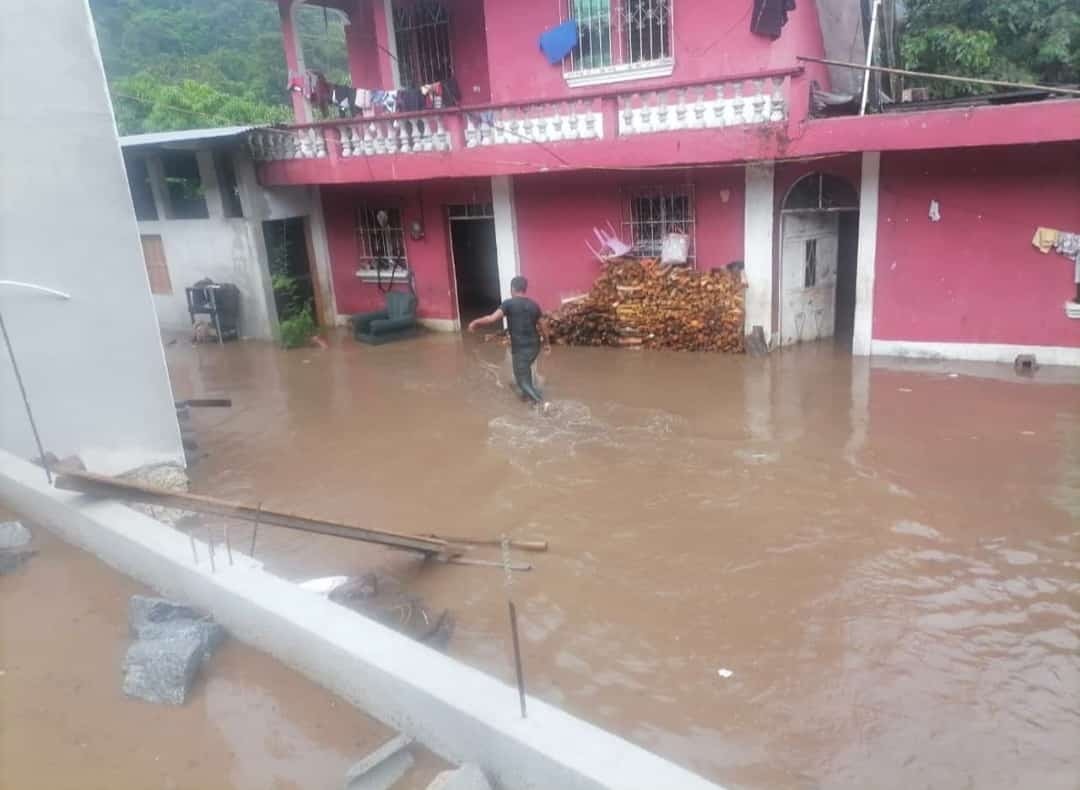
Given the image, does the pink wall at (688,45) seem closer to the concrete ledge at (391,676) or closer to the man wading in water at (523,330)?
the man wading in water at (523,330)

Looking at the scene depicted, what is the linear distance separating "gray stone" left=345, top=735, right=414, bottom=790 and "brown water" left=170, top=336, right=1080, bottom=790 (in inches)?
53.9

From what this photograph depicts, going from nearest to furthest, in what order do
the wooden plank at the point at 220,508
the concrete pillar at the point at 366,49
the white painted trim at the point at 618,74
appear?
1. the wooden plank at the point at 220,508
2. the white painted trim at the point at 618,74
3. the concrete pillar at the point at 366,49

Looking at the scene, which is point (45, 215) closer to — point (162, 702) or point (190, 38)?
point (162, 702)

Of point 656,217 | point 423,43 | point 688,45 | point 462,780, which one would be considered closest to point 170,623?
point 462,780

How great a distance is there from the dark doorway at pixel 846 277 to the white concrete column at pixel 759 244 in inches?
56.2

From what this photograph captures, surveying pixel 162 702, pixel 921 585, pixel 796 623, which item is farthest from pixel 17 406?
pixel 921 585

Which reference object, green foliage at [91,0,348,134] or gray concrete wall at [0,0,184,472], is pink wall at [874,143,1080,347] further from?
green foliage at [91,0,348,134]

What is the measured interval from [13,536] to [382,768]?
11.5 feet

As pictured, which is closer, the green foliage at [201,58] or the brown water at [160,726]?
the brown water at [160,726]

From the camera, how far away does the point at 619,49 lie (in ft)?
35.5

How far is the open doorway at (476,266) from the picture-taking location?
16.0m

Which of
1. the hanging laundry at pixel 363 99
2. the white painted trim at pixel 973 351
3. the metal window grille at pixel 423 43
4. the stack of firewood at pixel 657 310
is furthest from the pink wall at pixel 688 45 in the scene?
the white painted trim at pixel 973 351

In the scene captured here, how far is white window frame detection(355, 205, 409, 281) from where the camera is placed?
14.5 metres

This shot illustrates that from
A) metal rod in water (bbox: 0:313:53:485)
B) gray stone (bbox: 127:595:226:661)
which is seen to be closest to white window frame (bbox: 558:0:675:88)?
metal rod in water (bbox: 0:313:53:485)
